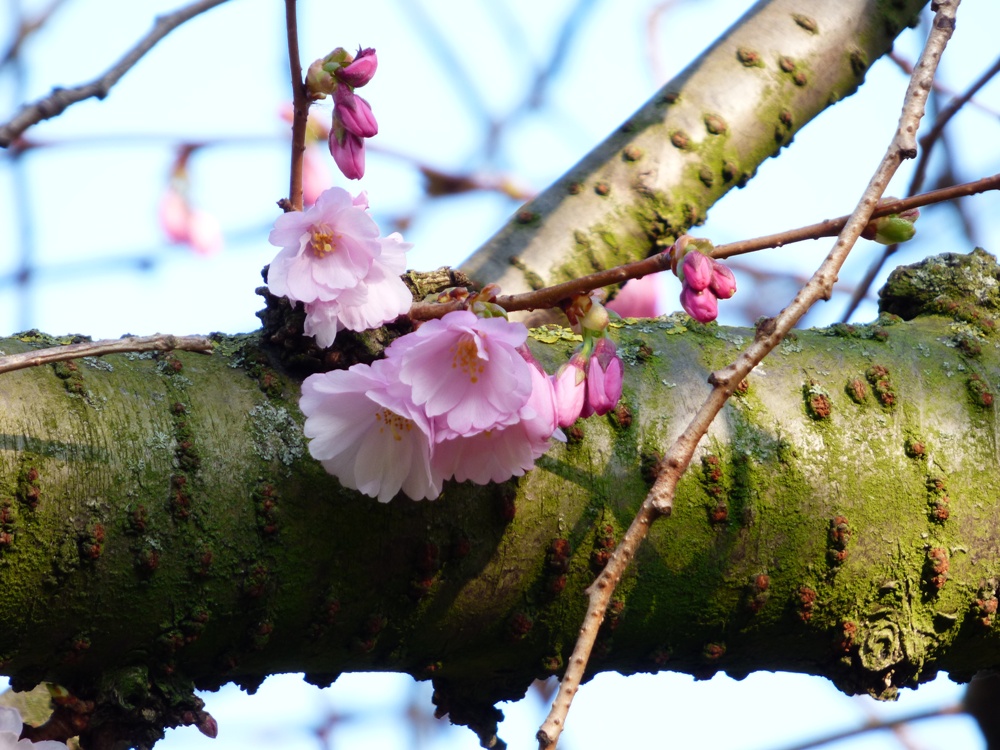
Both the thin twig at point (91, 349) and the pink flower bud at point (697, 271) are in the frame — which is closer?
the thin twig at point (91, 349)

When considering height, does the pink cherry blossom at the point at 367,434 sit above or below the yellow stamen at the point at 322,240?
below

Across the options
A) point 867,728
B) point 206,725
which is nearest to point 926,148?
point 867,728

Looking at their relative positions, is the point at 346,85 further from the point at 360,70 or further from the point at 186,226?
the point at 186,226

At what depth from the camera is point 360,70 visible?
1.00m

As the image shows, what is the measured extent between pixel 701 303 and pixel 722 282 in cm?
3

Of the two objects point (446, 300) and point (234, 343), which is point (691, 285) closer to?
point (446, 300)

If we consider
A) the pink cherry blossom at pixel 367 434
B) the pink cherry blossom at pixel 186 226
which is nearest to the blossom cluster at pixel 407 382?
the pink cherry blossom at pixel 367 434

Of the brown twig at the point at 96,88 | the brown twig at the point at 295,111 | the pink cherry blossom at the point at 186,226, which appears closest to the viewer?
the brown twig at the point at 96,88

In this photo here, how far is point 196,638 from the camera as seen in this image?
91cm

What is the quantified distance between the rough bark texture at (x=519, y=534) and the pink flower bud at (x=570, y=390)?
101 millimetres

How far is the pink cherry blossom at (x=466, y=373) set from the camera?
0.87 meters

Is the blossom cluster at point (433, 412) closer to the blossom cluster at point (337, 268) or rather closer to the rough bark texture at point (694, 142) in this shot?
the blossom cluster at point (337, 268)

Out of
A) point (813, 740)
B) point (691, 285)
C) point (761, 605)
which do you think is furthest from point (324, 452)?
point (813, 740)

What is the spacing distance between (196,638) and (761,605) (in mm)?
586
